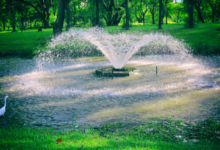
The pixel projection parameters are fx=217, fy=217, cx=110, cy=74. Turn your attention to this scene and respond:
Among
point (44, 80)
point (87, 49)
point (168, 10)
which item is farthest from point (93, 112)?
point (168, 10)

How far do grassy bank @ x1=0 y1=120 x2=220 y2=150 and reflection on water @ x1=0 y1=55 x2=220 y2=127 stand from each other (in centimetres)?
62

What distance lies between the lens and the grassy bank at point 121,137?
162 inches

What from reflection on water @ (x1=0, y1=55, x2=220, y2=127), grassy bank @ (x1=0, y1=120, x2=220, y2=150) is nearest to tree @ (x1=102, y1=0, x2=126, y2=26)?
reflection on water @ (x1=0, y1=55, x2=220, y2=127)

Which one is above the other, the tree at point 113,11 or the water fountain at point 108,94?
the tree at point 113,11

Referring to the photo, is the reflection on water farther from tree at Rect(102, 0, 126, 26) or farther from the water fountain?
tree at Rect(102, 0, 126, 26)

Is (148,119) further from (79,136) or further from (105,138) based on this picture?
(79,136)

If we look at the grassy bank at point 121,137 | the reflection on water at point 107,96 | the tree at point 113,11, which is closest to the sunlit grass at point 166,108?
the reflection on water at point 107,96

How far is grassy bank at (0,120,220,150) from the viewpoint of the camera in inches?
162

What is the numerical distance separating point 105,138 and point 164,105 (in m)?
3.06

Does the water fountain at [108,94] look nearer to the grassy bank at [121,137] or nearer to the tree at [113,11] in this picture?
the grassy bank at [121,137]

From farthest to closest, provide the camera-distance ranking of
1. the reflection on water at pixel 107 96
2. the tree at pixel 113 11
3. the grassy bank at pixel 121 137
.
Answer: the tree at pixel 113 11 → the reflection on water at pixel 107 96 → the grassy bank at pixel 121 137

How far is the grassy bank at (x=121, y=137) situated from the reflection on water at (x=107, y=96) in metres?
0.62

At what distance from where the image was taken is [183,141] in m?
4.57

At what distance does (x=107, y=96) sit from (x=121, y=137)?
3422 millimetres
